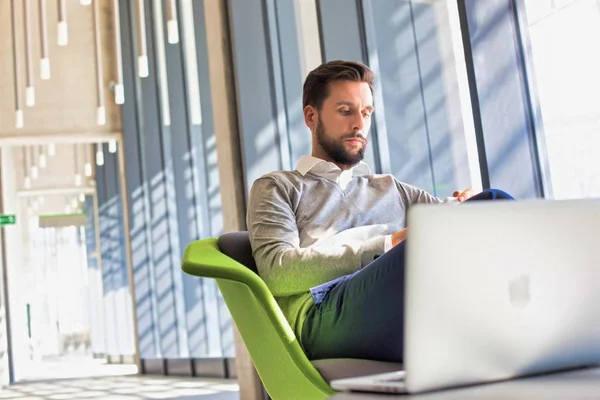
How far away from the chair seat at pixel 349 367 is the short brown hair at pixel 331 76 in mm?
921

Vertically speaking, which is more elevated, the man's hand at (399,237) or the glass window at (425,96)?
the glass window at (425,96)

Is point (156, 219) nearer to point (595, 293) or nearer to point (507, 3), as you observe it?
point (507, 3)

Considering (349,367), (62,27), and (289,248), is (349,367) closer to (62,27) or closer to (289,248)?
(289,248)

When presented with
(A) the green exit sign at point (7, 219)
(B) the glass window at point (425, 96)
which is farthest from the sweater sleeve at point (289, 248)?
(A) the green exit sign at point (7, 219)

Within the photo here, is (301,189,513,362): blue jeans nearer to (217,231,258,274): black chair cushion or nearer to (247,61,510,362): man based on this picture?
(247,61,510,362): man

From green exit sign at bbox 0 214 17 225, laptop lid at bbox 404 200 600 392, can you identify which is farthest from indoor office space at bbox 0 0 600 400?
green exit sign at bbox 0 214 17 225

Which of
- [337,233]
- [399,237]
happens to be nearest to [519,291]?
[399,237]

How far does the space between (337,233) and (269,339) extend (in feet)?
1.54

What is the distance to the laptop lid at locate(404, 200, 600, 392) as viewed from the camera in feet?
3.17

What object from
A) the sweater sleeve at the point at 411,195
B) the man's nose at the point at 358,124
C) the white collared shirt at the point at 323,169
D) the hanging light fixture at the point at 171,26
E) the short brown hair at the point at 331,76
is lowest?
the sweater sleeve at the point at 411,195

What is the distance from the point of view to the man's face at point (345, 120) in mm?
2320

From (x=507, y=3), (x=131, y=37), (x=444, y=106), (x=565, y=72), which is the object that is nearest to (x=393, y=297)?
(x=565, y=72)

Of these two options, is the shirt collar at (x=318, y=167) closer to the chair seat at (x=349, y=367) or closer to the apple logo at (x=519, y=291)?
the chair seat at (x=349, y=367)

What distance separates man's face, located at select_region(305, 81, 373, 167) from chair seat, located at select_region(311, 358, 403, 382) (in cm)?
80
